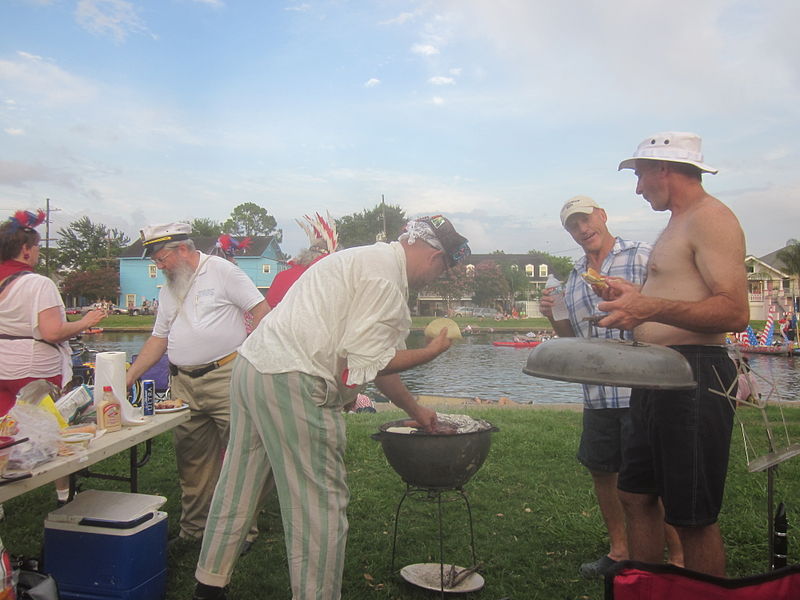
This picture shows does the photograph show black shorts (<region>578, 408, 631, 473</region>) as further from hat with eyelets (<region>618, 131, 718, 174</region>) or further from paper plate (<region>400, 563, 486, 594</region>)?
hat with eyelets (<region>618, 131, 718, 174</region>)

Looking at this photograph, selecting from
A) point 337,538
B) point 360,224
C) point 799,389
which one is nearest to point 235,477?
point 337,538

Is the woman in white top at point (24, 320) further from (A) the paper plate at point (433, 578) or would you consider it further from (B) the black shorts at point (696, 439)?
(B) the black shorts at point (696, 439)

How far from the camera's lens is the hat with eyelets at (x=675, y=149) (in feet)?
8.12

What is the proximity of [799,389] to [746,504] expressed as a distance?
17.2 meters

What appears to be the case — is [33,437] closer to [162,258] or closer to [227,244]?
[162,258]

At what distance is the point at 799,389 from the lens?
18.5 m

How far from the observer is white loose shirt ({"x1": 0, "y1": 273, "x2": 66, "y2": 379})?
379cm

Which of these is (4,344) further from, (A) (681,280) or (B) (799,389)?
(B) (799,389)

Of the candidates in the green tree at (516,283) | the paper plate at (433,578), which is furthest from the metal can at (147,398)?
the green tree at (516,283)

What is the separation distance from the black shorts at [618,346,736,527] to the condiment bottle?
267 centimetres

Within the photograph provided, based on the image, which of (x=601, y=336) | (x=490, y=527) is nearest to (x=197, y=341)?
(x=490, y=527)

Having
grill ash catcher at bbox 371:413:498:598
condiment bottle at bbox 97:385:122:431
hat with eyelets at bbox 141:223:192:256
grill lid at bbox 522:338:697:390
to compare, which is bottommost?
grill ash catcher at bbox 371:413:498:598

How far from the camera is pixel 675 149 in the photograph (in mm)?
2498

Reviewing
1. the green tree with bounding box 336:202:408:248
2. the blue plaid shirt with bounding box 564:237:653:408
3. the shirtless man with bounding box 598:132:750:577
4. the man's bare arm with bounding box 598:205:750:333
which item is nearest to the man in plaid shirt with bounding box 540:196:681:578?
the blue plaid shirt with bounding box 564:237:653:408
